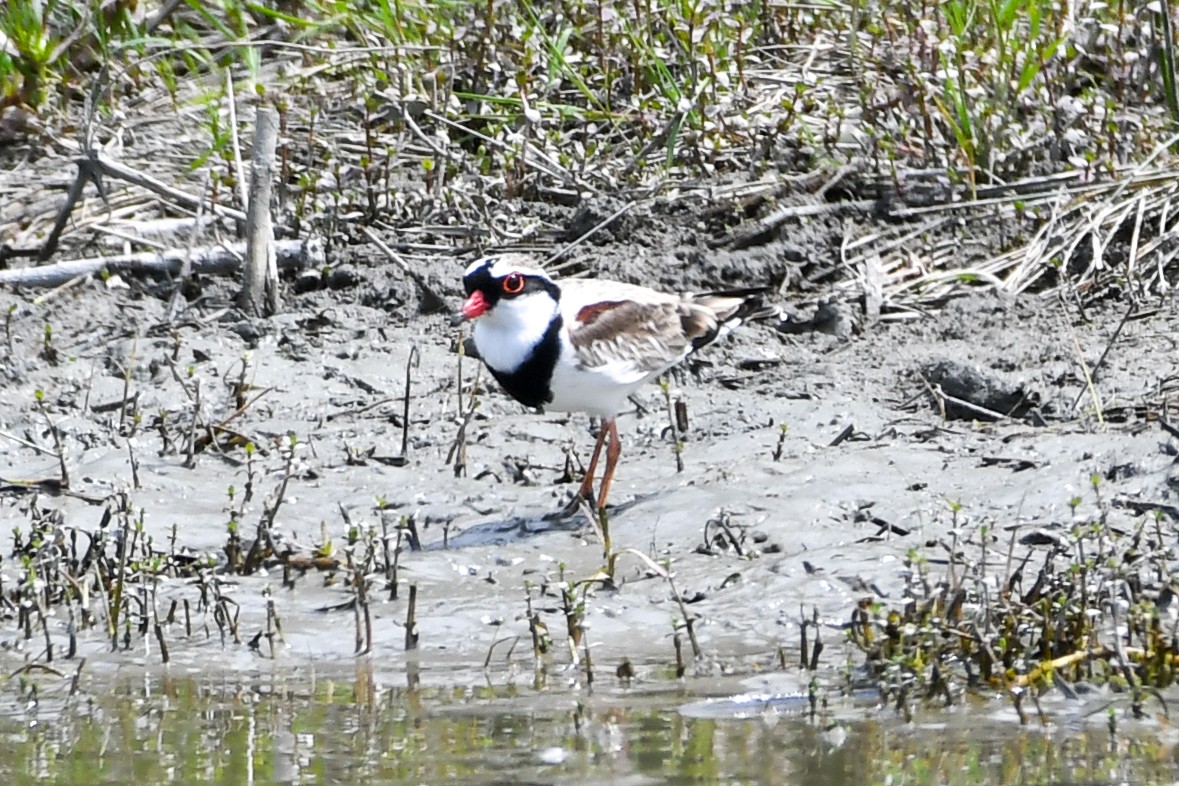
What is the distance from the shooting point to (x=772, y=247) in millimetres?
8656

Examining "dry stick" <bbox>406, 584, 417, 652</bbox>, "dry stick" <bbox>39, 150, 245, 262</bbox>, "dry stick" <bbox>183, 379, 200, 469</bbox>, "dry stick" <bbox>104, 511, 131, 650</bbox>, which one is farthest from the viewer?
"dry stick" <bbox>39, 150, 245, 262</bbox>

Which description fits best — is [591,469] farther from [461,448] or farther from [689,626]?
[689,626]

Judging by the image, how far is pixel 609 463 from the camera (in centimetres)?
691

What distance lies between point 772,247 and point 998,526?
2.70 meters

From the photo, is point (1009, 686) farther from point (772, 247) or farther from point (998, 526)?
point (772, 247)

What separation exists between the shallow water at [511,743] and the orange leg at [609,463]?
1.67m

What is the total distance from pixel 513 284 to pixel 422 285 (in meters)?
1.79

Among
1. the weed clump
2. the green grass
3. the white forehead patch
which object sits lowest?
the weed clump

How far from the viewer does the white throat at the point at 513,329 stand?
6.82 metres

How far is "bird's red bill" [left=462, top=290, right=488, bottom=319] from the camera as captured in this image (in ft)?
22.6

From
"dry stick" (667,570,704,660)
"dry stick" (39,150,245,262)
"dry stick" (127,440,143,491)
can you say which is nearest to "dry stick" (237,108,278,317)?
Result: "dry stick" (39,150,245,262)

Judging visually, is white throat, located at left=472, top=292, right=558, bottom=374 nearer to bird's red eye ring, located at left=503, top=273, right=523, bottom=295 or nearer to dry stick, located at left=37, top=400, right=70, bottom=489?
bird's red eye ring, located at left=503, top=273, right=523, bottom=295

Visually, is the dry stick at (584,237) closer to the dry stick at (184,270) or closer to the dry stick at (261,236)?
the dry stick at (261,236)

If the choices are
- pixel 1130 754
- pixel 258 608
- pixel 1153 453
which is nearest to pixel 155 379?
pixel 258 608
